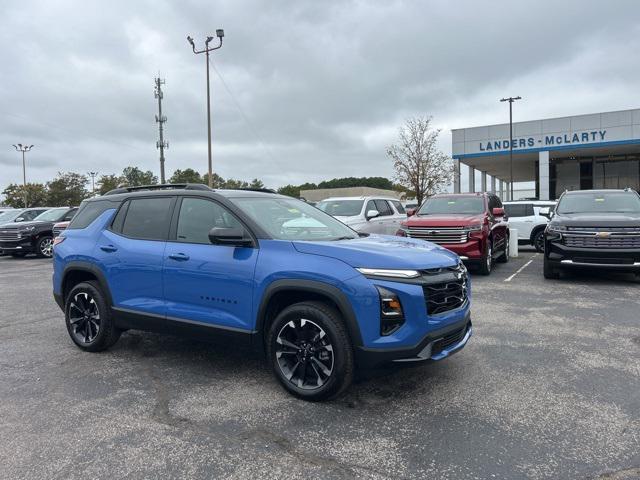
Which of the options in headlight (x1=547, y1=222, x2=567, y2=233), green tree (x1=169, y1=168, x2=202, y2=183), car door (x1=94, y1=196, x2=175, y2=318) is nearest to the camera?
car door (x1=94, y1=196, x2=175, y2=318)

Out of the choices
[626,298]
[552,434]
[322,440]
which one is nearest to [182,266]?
[322,440]

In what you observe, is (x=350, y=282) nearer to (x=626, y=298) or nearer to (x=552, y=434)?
(x=552, y=434)

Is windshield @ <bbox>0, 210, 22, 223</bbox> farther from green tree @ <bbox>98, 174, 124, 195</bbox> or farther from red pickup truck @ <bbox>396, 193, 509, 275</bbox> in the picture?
green tree @ <bbox>98, 174, 124, 195</bbox>

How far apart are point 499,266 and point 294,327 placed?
9766mm

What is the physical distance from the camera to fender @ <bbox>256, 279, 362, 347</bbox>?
363cm

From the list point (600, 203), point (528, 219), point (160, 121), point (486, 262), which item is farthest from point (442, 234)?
point (160, 121)

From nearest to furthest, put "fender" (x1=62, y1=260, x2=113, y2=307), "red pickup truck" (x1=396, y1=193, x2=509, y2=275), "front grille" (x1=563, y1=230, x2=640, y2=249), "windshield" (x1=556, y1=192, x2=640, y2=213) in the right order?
"fender" (x1=62, y1=260, x2=113, y2=307) < "front grille" (x1=563, y1=230, x2=640, y2=249) < "windshield" (x1=556, y1=192, x2=640, y2=213) < "red pickup truck" (x1=396, y1=193, x2=509, y2=275)

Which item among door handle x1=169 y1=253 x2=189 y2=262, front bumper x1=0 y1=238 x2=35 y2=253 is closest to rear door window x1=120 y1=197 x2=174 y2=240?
door handle x1=169 y1=253 x2=189 y2=262

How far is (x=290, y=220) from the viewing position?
4.60 metres

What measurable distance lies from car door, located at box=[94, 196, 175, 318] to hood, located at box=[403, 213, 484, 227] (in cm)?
659

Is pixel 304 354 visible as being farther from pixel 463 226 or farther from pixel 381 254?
pixel 463 226

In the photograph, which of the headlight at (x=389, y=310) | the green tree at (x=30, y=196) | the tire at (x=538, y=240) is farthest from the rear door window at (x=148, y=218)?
the green tree at (x=30, y=196)

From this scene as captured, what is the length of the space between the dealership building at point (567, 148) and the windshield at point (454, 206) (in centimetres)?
2217

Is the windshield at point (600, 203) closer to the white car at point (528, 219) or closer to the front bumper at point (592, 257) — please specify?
the front bumper at point (592, 257)
